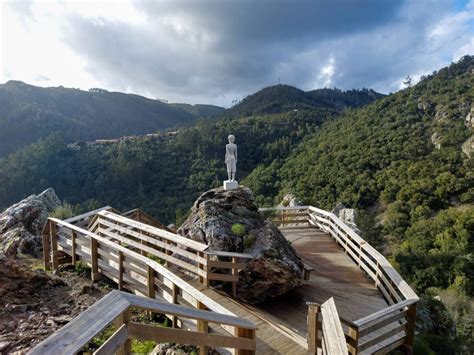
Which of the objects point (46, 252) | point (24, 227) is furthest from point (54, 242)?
point (24, 227)

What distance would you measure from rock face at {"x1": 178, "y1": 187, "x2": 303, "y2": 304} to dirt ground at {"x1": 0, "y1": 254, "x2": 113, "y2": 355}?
2.13 metres

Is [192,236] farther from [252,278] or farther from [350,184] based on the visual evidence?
[350,184]

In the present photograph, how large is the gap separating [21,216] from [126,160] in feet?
116

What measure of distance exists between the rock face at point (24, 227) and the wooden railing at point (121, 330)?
8.46m

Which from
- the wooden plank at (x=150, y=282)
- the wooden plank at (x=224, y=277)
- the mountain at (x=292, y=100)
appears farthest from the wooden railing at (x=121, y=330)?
the mountain at (x=292, y=100)

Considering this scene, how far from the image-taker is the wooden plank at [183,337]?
176cm

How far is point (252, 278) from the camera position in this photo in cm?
534

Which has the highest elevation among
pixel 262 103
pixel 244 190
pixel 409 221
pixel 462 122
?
pixel 262 103

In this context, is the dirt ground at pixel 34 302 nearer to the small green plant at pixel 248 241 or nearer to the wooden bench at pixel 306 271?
the small green plant at pixel 248 241

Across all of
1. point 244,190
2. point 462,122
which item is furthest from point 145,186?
point 462,122

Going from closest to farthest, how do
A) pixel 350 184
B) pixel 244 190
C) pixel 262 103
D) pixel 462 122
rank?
pixel 244 190, pixel 350 184, pixel 462 122, pixel 262 103

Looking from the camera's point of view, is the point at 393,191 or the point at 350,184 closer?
the point at 393,191

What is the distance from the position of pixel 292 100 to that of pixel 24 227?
293ft

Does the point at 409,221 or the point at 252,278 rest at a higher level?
the point at 252,278
